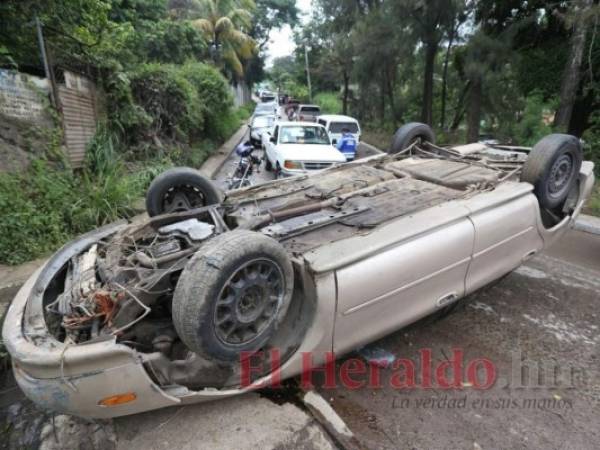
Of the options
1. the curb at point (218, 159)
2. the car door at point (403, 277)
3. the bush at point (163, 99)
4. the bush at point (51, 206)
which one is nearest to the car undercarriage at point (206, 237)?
the car door at point (403, 277)

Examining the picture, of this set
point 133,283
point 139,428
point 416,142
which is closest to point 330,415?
point 139,428

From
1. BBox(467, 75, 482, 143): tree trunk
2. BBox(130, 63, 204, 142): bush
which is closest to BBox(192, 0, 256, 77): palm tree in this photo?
BBox(130, 63, 204, 142): bush

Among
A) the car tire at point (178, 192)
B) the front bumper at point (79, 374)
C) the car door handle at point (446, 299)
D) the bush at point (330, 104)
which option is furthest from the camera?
the bush at point (330, 104)

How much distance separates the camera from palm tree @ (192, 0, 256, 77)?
64.7ft

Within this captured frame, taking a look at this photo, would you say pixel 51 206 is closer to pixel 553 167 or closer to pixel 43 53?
pixel 43 53

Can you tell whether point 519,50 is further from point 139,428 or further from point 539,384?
point 139,428

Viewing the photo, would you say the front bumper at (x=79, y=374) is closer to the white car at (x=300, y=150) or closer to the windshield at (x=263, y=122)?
the white car at (x=300, y=150)

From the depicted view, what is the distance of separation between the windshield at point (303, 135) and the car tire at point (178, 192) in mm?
5580

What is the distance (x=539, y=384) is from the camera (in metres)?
2.62

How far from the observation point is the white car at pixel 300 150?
786cm

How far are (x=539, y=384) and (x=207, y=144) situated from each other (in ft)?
35.5

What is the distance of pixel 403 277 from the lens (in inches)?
95.2

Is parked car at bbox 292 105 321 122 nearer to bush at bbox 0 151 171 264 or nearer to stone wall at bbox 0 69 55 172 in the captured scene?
bush at bbox 0 151 171 264

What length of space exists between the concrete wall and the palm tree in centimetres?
1602
